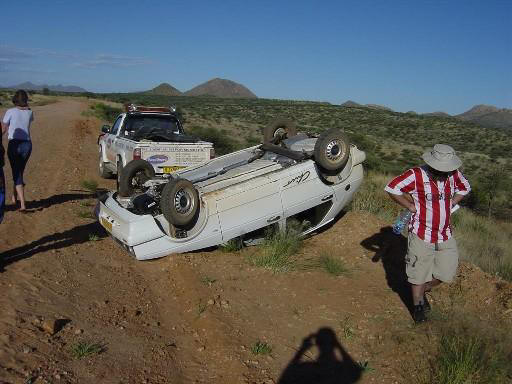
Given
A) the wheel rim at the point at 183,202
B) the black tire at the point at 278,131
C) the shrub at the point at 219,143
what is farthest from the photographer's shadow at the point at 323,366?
the shrub at the point at 219,143

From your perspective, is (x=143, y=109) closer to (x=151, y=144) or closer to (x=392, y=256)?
(x=151, y=144)

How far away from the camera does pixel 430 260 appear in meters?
5.12

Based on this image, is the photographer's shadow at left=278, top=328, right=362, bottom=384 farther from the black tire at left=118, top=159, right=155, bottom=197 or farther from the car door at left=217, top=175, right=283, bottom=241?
the black tire at left=118, top=159, right=155, bottom=197

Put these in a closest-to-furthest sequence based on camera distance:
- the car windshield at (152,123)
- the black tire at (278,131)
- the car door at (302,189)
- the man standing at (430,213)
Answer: the man standing at (430,213)
the car door at (302,189)
the black tire at (278,131)
the car windshield at (152,123)

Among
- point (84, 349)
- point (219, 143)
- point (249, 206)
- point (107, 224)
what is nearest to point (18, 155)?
point (107, 224)

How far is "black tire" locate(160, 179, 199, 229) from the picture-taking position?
587cm

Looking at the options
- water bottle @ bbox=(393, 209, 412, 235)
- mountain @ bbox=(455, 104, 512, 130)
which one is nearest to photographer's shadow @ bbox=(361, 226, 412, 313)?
water bottle @ bbox=(393, 209, 412, 235)

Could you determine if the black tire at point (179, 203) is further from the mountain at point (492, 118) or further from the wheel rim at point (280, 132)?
the mountain at point (492, 118)

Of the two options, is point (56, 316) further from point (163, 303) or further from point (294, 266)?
point (294, 266)

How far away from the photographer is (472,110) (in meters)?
150

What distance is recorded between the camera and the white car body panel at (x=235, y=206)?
20.3 ft

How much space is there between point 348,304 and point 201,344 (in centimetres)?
188

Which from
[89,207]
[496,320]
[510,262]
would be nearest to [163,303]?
[496,320]

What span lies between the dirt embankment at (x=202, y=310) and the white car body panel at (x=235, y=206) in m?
0.44
